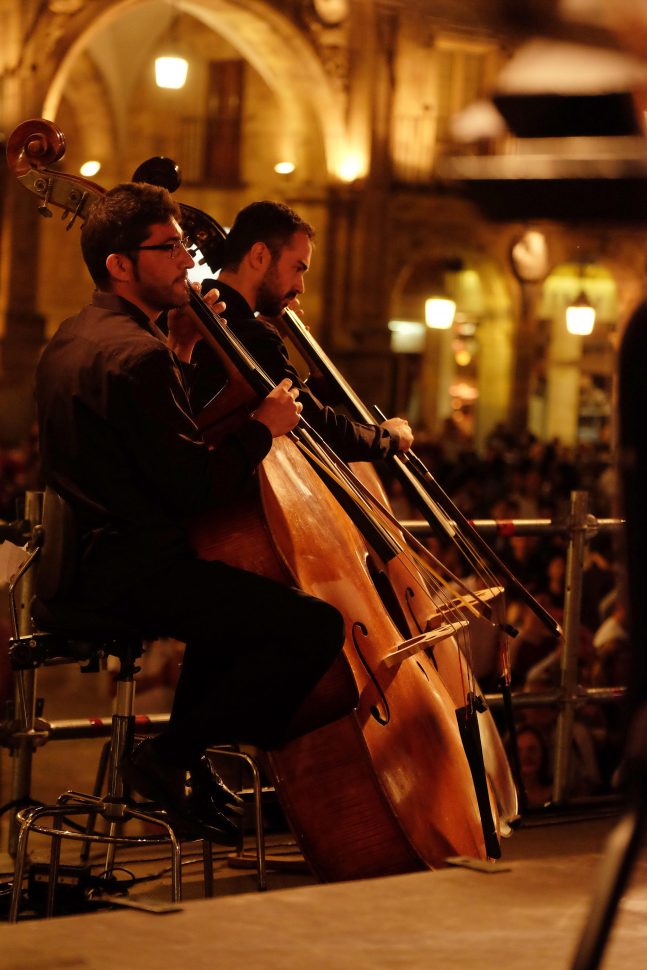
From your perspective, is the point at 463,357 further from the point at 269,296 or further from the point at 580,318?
the point at 269,296

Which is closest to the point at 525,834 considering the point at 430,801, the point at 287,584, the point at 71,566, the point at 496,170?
the point at 430,801

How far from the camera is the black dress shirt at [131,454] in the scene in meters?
3.44

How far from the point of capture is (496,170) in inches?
53.6

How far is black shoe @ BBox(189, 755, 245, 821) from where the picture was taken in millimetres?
3619

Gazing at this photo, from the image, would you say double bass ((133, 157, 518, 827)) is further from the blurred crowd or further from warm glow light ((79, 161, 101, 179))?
warm glow light ((79, 161, 101, 179))

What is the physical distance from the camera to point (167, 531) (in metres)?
3.49

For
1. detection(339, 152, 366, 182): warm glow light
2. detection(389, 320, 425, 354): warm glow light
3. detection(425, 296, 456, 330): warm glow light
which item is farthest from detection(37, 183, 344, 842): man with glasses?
detection(389, 320, 425, 354): warm glow light

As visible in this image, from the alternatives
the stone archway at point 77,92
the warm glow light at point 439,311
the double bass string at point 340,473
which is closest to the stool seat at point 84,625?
the double bass string at point 340,473

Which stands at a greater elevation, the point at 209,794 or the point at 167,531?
the point at 167,531

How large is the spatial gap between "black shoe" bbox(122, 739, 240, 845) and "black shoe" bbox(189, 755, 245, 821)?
0.05m

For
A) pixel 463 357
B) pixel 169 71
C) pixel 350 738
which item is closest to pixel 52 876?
pixel 350 738

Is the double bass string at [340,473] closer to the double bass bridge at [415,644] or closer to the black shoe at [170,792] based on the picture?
the double bass bridge at [415,644]

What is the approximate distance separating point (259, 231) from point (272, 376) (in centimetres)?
45

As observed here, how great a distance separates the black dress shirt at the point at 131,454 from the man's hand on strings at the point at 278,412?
0.04 m
